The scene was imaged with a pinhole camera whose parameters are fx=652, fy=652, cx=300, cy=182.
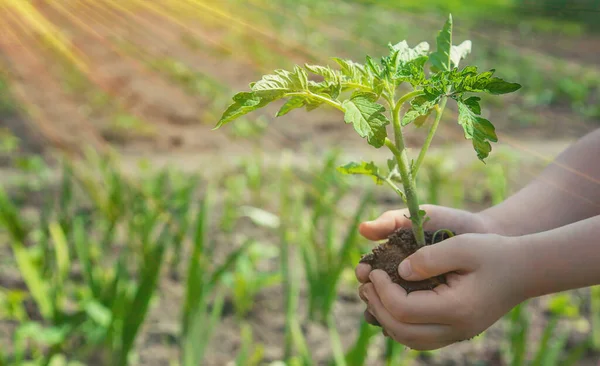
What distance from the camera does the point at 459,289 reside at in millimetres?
906

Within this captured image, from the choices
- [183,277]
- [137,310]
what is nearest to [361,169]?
[137,310]

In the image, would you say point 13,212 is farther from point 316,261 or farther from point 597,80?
point 597,80

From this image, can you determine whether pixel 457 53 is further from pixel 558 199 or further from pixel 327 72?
pixel 558 199

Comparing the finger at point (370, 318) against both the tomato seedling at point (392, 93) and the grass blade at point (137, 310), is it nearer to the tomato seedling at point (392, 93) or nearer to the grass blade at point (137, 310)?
the tomato seedling at point (392, 93)

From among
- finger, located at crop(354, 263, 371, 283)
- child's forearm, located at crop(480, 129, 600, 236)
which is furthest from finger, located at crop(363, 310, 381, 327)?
child's forearm, located at crop(480, 129, 600, 236)

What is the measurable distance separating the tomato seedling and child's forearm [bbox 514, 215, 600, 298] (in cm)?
13

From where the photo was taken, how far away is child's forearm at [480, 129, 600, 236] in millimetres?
1168

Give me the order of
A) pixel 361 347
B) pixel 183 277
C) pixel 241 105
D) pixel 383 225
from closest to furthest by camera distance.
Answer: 1. pixel 241 105
2. pixel 383 225
3. pixel 361 347
4. pixel 183 277

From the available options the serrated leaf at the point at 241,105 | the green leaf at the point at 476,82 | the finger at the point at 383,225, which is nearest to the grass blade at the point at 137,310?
the finger at the point at 383,225

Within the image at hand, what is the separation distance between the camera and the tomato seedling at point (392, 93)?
0.79m

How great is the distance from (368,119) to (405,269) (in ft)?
0.81

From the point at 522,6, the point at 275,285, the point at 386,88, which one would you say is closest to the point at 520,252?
the point at 386,88

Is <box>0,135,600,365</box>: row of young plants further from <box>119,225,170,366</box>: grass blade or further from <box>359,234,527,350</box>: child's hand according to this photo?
<box>359,234,527,350</box>: child's hand

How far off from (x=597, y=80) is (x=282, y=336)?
4.73 meters
